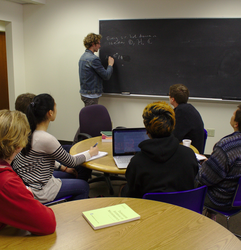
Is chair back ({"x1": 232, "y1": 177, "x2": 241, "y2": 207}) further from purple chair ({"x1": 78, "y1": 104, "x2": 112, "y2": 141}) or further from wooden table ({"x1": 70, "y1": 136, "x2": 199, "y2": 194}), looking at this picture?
purple chair ({"x1": 78, "y1": 104, "x2": 112, "y2": 141})

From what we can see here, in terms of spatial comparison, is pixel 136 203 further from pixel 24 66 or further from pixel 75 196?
pixel 24 66

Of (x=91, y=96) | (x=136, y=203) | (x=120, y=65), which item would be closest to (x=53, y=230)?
(x=136, y=203)

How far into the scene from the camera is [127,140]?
213 centimetres

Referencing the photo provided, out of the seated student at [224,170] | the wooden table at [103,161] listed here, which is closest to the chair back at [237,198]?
the seated student at [224,170]

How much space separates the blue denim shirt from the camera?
396cm

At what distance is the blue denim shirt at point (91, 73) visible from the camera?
3.96 m

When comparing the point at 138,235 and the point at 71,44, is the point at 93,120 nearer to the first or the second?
the point at 71,44

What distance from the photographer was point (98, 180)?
3.19m

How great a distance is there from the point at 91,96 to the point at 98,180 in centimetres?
153

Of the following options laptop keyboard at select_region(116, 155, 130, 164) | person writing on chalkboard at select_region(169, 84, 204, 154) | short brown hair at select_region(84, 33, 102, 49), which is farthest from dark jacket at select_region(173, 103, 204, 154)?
short brown hair at select_region(84, 33, 102, 49)

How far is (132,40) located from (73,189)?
2.88 metres

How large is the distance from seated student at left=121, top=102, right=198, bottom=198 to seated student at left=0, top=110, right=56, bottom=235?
1.92 ft

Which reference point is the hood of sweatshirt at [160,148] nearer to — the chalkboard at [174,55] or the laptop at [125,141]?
the laptop at [125,141]

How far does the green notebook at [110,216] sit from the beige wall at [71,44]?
3.18m
